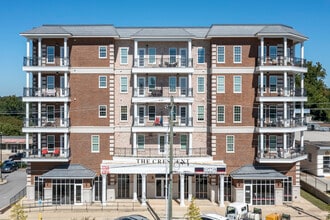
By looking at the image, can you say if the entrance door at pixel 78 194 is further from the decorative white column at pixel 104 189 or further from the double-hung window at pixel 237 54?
the double-hung window at pixel 237 54

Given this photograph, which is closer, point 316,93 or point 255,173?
point 255,173

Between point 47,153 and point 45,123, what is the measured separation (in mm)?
2860

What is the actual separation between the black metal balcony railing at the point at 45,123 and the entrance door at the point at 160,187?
10.2 m

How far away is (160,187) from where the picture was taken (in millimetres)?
41188

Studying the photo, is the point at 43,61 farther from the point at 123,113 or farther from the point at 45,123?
the point at 123,113

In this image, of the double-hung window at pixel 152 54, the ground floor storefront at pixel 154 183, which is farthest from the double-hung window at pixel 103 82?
the ground floor storefront at pixel 154 183

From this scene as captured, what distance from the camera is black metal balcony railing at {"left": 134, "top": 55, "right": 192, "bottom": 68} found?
4094cm

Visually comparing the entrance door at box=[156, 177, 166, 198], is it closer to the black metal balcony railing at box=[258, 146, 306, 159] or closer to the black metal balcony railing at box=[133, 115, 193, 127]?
the black metal balcony railing at box=[133, 115, 193, 127]

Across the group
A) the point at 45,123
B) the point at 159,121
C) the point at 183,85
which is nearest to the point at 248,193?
the point at 159,121

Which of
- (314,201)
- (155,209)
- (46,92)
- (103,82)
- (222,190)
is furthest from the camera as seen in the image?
(103,82)

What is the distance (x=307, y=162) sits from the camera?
173ft

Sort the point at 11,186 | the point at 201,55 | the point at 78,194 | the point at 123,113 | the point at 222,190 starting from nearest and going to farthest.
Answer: the point at 222,190 < the point at 78,194 < the point at 123,113 < the point at 201,55 < the point at 11,186

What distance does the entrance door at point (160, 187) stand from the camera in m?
41.1

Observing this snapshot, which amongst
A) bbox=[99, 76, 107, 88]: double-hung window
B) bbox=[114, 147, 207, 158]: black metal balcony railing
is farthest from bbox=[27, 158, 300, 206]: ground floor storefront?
bbox=[99, 76, 107, 88]: double-hung window
